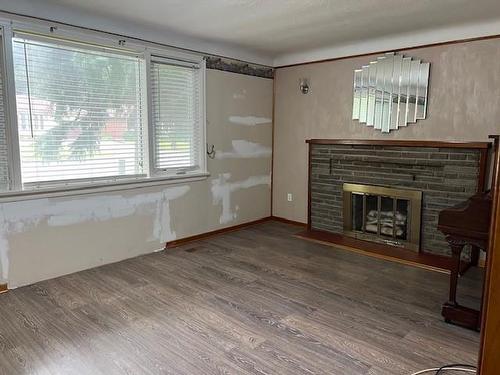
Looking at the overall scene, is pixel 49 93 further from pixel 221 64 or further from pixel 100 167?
pixel 221 64

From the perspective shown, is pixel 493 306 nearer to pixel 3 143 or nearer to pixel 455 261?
pixel 455 261

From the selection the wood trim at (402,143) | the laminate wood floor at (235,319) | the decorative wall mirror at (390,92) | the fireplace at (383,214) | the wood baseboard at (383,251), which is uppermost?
the decorative wall mirror at (390,92)

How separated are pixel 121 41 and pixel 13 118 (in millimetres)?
1227

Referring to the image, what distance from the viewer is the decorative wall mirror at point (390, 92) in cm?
395

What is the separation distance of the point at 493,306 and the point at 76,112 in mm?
3414

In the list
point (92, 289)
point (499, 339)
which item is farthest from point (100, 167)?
point (499, 339)

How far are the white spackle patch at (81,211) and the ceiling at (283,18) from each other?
1571mm

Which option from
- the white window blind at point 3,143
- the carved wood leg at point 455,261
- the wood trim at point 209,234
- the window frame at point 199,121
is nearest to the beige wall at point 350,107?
the wood trim at point 209,234

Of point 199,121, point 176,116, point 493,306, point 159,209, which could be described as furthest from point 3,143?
point 493,306

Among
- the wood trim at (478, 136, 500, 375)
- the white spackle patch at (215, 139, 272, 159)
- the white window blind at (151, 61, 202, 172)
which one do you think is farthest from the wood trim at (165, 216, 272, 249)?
the wood trim at (478, 136, 500, 375)

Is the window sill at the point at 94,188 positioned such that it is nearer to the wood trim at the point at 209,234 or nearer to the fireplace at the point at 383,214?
the wood trim at the point at 209,234

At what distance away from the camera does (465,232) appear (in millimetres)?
2521

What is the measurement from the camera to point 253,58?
191 inches

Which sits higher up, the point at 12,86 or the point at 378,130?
the point at 12,86
